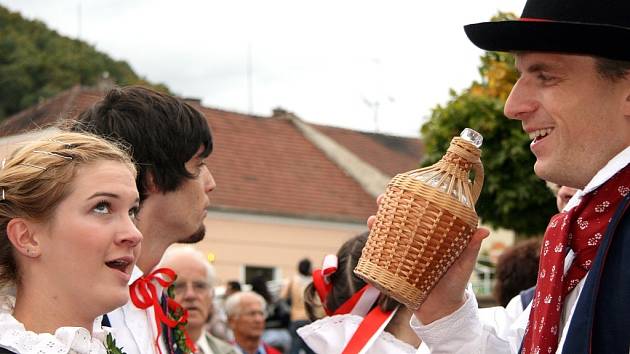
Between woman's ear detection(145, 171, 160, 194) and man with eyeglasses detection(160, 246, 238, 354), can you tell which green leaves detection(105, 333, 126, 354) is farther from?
man with eyeglasses detection(160, 246, 238, 354)

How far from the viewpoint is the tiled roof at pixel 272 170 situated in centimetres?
2867

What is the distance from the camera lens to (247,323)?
29.7 feet

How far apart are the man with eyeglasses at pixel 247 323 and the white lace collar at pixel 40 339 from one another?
6023 millimetres

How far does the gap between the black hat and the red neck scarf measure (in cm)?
31

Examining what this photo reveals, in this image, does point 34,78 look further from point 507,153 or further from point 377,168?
point 507,153

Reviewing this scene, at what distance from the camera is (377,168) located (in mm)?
33750

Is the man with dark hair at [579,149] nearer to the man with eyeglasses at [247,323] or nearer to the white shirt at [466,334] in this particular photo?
the white shirt at [466,334]

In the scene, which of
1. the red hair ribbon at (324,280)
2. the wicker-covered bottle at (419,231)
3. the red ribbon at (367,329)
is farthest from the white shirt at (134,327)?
the wicker-covered bottle at (419,231)

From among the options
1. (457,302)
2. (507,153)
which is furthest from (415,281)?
(507,153)

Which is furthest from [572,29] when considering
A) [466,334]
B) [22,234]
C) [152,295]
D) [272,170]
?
[272,170]

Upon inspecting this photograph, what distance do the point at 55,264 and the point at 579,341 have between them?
4.53 feet

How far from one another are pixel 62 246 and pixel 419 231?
96cm

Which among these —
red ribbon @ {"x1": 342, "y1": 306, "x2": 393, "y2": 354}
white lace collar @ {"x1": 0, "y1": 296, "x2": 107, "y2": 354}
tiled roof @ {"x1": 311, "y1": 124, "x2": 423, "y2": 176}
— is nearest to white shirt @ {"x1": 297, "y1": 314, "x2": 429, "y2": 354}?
red ribbon @ {"x1": 342, "y1": 306, "x2": 393, "y2": 354}

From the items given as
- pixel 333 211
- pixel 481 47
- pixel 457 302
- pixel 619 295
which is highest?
pixel 481 47
